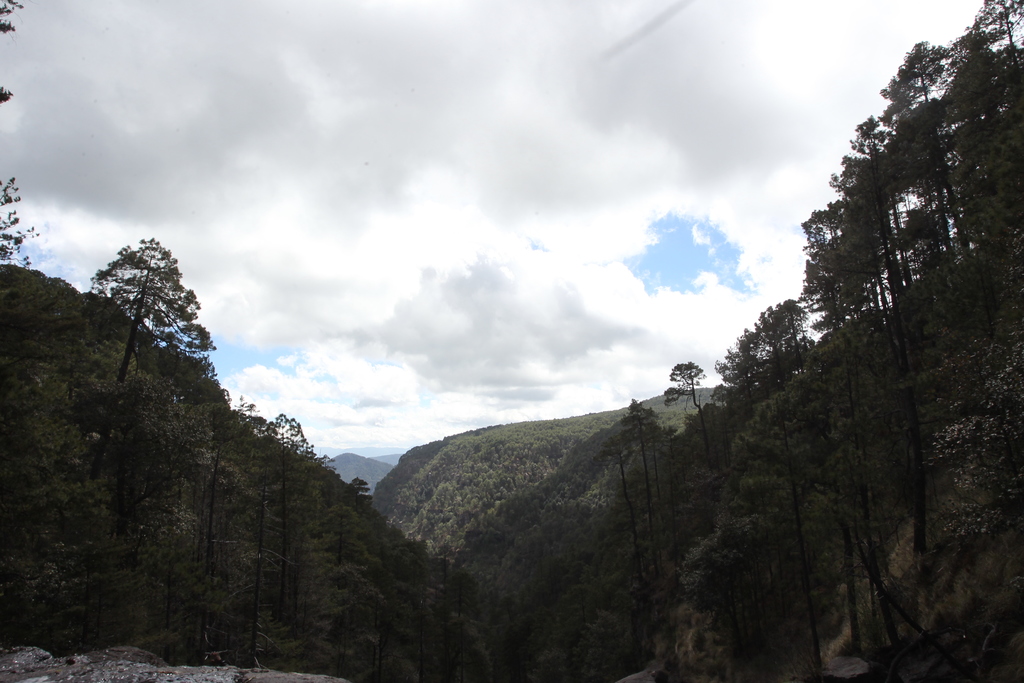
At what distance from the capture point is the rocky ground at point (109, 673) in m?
6.66

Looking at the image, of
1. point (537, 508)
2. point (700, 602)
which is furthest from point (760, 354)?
point (537, 508)

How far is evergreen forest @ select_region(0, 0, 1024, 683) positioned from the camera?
9383 millimetres

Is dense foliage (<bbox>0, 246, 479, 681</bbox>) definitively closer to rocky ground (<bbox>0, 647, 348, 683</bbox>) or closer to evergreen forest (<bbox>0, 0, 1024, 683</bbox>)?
evergreen forest (<bbox>0, 0, 1024, 683</bbox>)

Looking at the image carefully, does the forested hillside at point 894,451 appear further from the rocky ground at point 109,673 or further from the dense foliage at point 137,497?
the dense foliage at point 137,497

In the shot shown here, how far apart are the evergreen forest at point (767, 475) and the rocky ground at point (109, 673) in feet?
12.3

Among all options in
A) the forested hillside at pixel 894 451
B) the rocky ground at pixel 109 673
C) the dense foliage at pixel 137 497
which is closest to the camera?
the rocky ground at pixel 109 673

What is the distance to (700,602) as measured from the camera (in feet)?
72.9

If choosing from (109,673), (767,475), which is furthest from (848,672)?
(109,673)

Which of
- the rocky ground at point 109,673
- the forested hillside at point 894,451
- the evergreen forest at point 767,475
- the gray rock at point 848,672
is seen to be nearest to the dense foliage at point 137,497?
the evergreen forest at point 767,475

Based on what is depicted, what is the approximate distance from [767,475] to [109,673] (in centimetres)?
1661

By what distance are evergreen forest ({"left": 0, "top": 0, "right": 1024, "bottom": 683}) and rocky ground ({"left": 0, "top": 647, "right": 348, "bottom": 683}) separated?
3.75 m

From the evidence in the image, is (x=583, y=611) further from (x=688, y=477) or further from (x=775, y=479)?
(x=775, y=479)

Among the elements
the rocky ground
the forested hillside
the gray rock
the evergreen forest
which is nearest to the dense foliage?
the evergreen forest

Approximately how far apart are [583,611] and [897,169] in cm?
4303
